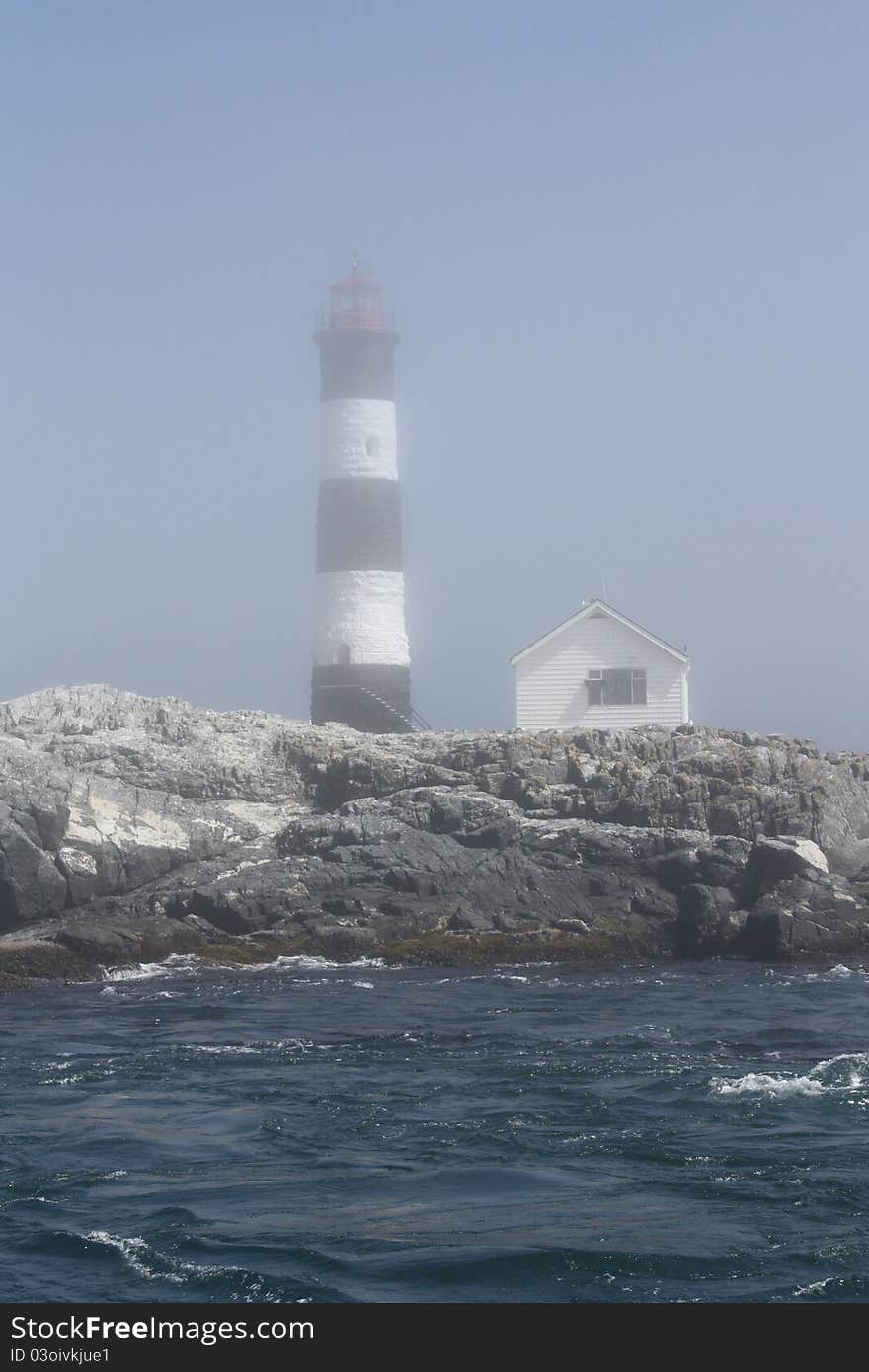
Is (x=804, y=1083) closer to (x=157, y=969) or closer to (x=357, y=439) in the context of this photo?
(x=157, y=969)

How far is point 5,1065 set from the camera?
55.3 feet

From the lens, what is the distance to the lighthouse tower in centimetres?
3797

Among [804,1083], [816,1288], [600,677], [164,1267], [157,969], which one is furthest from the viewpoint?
[600,677]

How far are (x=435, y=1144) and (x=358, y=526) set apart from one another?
25929 mm

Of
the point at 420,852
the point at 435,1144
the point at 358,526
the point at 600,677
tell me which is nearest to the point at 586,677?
the point at 600,677

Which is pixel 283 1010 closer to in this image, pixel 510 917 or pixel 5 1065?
pixel 5 1065

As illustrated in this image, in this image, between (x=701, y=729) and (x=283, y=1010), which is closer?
(x=283, y=1010)

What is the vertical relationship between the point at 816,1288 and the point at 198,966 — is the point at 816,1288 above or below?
below

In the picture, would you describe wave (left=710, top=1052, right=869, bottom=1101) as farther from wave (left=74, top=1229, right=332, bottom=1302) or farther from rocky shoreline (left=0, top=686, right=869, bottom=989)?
rocky shoreline (left=0, top=686, right=869, bottom=989)

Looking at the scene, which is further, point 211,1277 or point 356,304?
point 356,304

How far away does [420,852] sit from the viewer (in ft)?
85.0

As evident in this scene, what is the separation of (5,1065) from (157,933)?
24.4ft

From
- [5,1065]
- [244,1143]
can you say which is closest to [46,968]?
[5,1065]
